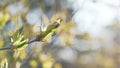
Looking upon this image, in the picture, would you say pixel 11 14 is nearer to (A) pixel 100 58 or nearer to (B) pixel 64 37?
(B) pixel 64 37

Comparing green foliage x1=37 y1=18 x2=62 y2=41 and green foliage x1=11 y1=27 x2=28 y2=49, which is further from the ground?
green foliage x1=37 y1=18 x2=62 y2=41

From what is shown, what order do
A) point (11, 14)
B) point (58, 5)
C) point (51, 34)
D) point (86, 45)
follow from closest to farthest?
1. point (51, 34)
2. point (11, 14)
3. point (58, 5)
4. point (86, 45)

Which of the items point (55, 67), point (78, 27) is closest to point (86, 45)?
point (78, 27)

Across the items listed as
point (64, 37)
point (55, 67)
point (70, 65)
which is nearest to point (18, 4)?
point (64, 37)

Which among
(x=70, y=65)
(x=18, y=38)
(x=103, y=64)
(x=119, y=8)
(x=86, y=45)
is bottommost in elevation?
(x=70, y=65)

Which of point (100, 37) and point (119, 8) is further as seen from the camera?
point (100, 37)

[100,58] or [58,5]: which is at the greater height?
[58,5]

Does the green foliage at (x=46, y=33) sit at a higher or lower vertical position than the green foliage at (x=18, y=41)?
higher

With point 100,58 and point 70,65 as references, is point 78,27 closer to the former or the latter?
point 100,58

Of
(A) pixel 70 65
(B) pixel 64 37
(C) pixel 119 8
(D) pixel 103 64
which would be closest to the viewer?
(B) pixel 64 37
